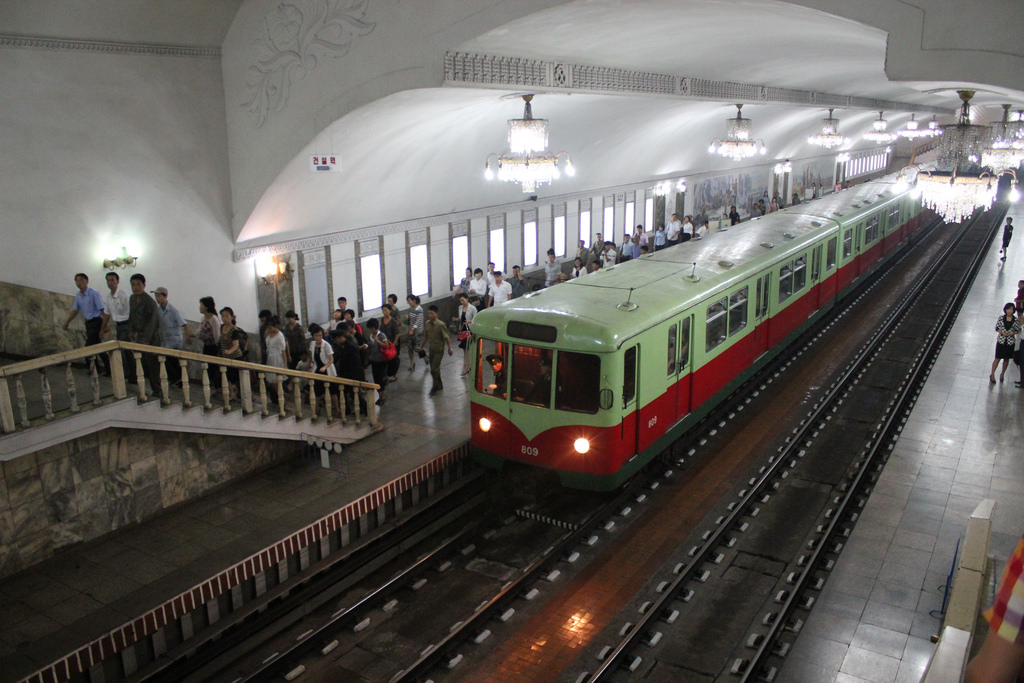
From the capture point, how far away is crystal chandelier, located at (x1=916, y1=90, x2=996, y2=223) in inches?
369

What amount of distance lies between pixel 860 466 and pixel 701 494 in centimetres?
239

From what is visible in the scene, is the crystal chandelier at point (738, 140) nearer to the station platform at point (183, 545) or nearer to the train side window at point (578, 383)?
the station platform at point (183, 545)

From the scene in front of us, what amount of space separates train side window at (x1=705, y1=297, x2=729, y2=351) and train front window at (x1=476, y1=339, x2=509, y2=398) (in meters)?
3.10

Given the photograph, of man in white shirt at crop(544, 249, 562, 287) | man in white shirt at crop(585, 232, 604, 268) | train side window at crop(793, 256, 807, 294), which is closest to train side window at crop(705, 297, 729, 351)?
train side window at crop(793, 256, 807, 294)

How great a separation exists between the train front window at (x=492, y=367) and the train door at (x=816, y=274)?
8.82 metres

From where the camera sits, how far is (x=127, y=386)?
8414mm

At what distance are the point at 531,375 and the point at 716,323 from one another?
3318 millimetres

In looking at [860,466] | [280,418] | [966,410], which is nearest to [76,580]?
[280,418]

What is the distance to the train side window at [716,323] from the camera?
1055cm

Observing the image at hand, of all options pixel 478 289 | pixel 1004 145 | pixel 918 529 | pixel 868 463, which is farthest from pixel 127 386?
pixel 1004 145

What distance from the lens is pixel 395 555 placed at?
892 centimetres

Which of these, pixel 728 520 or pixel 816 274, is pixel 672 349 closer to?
pixel 728 520

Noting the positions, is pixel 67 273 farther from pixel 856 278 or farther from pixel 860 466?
pixel 856 278

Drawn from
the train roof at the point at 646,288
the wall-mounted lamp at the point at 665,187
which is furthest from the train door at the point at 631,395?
the wall-mounted lamp at the point at 665,187
